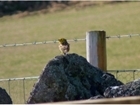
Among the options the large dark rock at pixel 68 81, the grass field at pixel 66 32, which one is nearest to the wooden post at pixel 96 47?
the large dark rock at pixel 68 81

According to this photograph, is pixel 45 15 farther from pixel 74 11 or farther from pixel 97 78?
pixel 97 78

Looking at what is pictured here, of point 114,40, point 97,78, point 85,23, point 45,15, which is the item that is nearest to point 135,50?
point 114,40

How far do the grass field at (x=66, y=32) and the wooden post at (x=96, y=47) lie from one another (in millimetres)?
11287

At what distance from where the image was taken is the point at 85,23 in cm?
3656

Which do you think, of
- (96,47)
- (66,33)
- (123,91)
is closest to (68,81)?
(123,91)

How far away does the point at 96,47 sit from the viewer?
777 centimetres

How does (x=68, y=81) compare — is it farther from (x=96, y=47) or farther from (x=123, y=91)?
(x=96, y=47)

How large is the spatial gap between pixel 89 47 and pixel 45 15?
33.3 m

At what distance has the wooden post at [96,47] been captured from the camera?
7.70 metres

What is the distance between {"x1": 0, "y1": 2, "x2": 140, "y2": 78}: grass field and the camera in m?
23.4

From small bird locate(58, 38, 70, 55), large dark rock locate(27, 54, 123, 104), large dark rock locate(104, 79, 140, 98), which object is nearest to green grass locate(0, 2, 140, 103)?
small bird locate(58, 38, 70, 55)

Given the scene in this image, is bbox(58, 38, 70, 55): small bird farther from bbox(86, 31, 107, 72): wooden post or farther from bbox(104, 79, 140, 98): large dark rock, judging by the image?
bbox(104, 79, 140, 98): large dark rock

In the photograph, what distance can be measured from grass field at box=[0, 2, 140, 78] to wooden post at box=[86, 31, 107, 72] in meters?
11.3

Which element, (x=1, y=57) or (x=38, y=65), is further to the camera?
(x=1, y=57)
